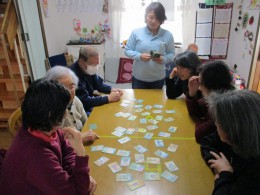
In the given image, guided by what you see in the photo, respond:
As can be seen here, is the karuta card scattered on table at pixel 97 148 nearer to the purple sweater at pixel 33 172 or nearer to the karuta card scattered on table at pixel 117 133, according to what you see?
the karuta card scattered on table at pixel 117 133

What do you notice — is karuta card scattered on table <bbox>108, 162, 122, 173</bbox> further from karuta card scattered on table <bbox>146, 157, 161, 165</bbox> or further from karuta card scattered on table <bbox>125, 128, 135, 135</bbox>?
karuta card scattered on table <bbox>125, 128, 135, 135</bbox>

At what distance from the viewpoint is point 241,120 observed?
0.97 m

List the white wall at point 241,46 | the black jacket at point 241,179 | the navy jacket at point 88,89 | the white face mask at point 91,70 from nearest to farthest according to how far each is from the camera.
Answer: the black jacket at point 241,179
the navy jacket at point 88,89
the white face mask at point 91,70
the white wall at point 241,46

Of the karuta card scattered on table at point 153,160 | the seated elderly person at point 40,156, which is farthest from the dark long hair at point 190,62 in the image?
the seated elderly person at point 40,156

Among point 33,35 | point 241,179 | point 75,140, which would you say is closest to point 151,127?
point 75,140

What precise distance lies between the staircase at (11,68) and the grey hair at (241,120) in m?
2.88

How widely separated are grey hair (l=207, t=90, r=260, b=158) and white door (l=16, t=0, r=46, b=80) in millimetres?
3052

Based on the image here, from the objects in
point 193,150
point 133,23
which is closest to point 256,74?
point 133,23

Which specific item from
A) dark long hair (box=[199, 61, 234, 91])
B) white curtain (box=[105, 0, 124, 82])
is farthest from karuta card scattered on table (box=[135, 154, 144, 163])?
white curtain (box=[105, 0, 124, 82])

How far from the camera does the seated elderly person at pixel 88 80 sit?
2237mm

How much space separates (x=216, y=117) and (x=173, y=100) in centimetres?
→ 127

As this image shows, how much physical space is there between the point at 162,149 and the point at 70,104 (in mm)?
817

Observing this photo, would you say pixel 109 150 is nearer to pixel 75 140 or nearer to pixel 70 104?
pixel 75 140

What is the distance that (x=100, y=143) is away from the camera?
1581 mm
